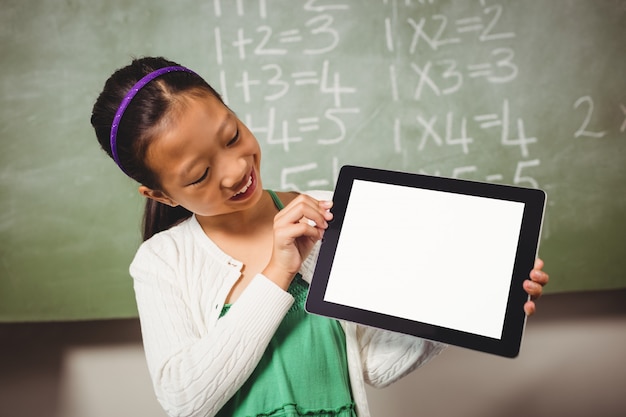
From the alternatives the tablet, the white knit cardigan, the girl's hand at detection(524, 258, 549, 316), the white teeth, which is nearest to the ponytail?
the white knit cardigan

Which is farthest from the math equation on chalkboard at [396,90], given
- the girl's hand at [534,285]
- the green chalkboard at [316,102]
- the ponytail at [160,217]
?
the girl's hand at [534,285]

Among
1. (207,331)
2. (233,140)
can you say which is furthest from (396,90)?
(207,331)

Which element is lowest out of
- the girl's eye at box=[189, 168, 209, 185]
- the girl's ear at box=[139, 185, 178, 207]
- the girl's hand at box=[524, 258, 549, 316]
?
the girl's hand at box=[524, 258, 549, 316]

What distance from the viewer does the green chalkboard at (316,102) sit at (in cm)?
96

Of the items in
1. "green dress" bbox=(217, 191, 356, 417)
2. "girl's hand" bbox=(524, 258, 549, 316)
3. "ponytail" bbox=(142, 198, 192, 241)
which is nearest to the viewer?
"girl's hand" bbox=(524, 258, 549, 316)

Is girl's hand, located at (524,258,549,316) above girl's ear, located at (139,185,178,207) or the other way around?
the other way around

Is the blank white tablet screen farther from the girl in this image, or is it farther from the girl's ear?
the girl's ear

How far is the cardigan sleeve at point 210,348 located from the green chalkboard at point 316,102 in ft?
1.67

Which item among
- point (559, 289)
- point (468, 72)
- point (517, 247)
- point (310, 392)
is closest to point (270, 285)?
point (310, 392)

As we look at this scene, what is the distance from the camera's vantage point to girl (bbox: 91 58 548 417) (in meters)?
0.54

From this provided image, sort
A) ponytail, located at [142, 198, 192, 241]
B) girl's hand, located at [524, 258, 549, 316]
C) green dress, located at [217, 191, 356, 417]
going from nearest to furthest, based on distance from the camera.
Result: girl's hand, located at [524, 258, 549, 316], green dress, located at [217, 191, 356, 417], ponytail, located at [142, 198, 192, 241]

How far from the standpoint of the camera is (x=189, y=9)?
3.18ft

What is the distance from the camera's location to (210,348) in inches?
21.2

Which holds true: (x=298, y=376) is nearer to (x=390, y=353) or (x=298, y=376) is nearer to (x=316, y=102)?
(x=390, y=353)
